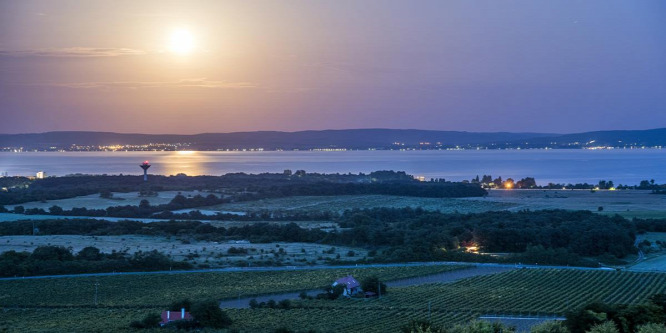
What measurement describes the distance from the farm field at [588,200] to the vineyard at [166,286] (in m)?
24.9

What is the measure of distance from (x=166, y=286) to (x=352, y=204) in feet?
105

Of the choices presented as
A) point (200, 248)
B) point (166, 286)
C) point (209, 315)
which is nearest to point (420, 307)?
point (209, 315)

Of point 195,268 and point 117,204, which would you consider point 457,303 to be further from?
point 117,204

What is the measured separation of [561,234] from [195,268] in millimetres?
17558

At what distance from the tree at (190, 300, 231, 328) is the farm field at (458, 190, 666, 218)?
34.4 meters

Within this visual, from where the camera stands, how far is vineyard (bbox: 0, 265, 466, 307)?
24.1 metres

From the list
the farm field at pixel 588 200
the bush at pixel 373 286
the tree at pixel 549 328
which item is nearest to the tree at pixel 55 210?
the farm field at pixel 588 200

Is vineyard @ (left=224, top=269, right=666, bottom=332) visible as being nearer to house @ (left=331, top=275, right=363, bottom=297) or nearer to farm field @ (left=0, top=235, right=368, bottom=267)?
house @ (left=331, top=275, right=363, bottom=297)

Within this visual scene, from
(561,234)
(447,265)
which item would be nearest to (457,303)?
(447,265)

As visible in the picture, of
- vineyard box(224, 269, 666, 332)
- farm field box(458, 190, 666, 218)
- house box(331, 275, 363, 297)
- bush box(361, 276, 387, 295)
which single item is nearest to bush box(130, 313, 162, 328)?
vineyard box(224, 269, 666, 332)

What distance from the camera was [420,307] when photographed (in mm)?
22438

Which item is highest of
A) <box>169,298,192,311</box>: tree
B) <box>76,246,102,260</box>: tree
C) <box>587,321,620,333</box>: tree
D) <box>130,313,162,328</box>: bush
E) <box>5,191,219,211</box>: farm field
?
<box>5,191,219,211</box>: farm field

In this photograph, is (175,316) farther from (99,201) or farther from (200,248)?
(99,201)

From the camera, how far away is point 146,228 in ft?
140
